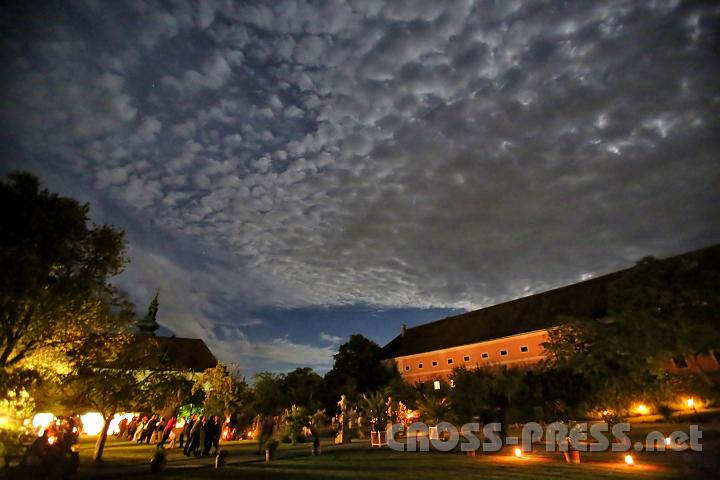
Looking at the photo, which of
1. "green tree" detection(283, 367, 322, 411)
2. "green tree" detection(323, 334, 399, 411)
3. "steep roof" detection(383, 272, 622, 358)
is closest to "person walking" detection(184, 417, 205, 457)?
"green tree" detection(283, 367, 322, 411)

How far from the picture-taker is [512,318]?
167 ft

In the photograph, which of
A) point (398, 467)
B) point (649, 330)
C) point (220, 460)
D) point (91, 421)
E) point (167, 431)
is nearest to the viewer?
point (398, 467)

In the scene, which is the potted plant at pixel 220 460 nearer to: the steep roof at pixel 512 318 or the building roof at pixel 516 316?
the building roof at pixel 516 316

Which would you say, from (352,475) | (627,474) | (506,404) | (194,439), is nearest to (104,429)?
(194,439)

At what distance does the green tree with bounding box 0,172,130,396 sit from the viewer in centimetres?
1376

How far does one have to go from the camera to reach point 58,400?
50.3 feet

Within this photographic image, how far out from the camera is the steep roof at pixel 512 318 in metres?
45.4

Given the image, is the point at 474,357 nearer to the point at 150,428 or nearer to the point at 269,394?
the point at 269,394

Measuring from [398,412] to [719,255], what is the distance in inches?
1210

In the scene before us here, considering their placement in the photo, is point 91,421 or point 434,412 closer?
point 434,412

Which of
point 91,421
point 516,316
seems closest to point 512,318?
point 516,316

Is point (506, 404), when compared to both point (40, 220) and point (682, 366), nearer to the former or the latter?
point (682, 366)

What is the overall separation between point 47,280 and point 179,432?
13.1m

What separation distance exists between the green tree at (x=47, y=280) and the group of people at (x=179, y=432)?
5.56 m
